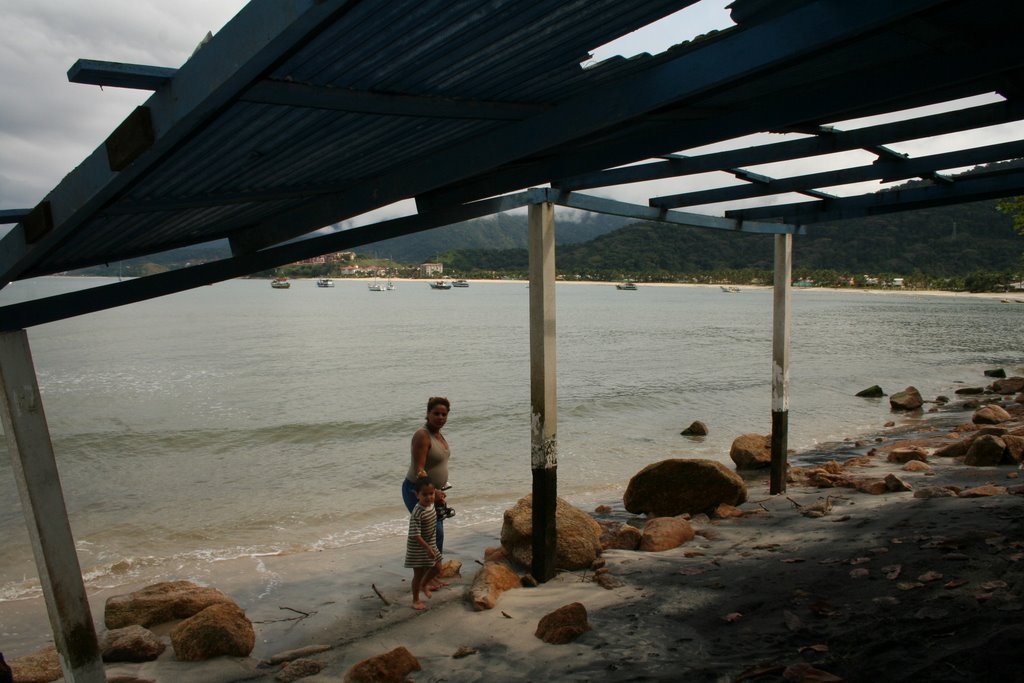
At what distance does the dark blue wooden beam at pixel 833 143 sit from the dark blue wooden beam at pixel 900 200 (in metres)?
1.82

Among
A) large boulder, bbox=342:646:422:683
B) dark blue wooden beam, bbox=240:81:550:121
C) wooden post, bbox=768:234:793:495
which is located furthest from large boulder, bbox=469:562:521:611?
wooden post, bbox=768:234:793:495

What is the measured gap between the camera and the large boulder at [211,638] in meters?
5.60

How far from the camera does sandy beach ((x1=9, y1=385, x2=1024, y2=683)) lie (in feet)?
12.1

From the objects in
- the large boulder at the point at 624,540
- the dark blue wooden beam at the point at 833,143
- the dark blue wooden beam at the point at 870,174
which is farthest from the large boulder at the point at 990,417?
the dark blue wooden beam at the point at 833,143

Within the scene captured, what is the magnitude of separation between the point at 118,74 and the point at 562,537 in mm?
5633

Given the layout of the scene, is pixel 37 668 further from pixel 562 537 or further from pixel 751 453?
pixel 751 453

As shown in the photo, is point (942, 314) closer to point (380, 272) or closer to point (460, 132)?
point (460, 132)

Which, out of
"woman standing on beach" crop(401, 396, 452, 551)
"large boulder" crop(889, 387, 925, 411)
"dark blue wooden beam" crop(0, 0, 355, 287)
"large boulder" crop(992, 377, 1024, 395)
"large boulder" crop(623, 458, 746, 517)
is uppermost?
"dark blue wooden beam" crop(0, 0, 355, 287)

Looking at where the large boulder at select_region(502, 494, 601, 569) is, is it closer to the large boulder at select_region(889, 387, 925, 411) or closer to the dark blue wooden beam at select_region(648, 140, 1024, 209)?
the dark blue wooden beam at select_region(648, 140, 1024, 209)

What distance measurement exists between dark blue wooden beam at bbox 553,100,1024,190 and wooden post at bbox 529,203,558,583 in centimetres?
82

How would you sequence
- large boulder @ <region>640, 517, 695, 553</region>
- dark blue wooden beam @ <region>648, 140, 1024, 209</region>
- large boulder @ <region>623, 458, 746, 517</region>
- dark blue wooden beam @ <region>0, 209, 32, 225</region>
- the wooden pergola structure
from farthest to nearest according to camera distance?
1. large boulder @ <region>623, 458, 746, 517</region>
2. large boulder @ <region>640, 517, 695, 553</region>
3. dark blue wooden beam @ <region>648, 140, 1024, 209</region>
4. dark blue wooden beam @ <region>0, 209, 32, 225</region>
5. the wooden pergola structure

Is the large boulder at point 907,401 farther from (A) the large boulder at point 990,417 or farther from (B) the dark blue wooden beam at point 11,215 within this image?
(B) the dark blue wooden beam at point 11,215

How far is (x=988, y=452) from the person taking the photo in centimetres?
916

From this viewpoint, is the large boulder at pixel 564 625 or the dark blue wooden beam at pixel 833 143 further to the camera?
the large boulder at pixel 564 625
